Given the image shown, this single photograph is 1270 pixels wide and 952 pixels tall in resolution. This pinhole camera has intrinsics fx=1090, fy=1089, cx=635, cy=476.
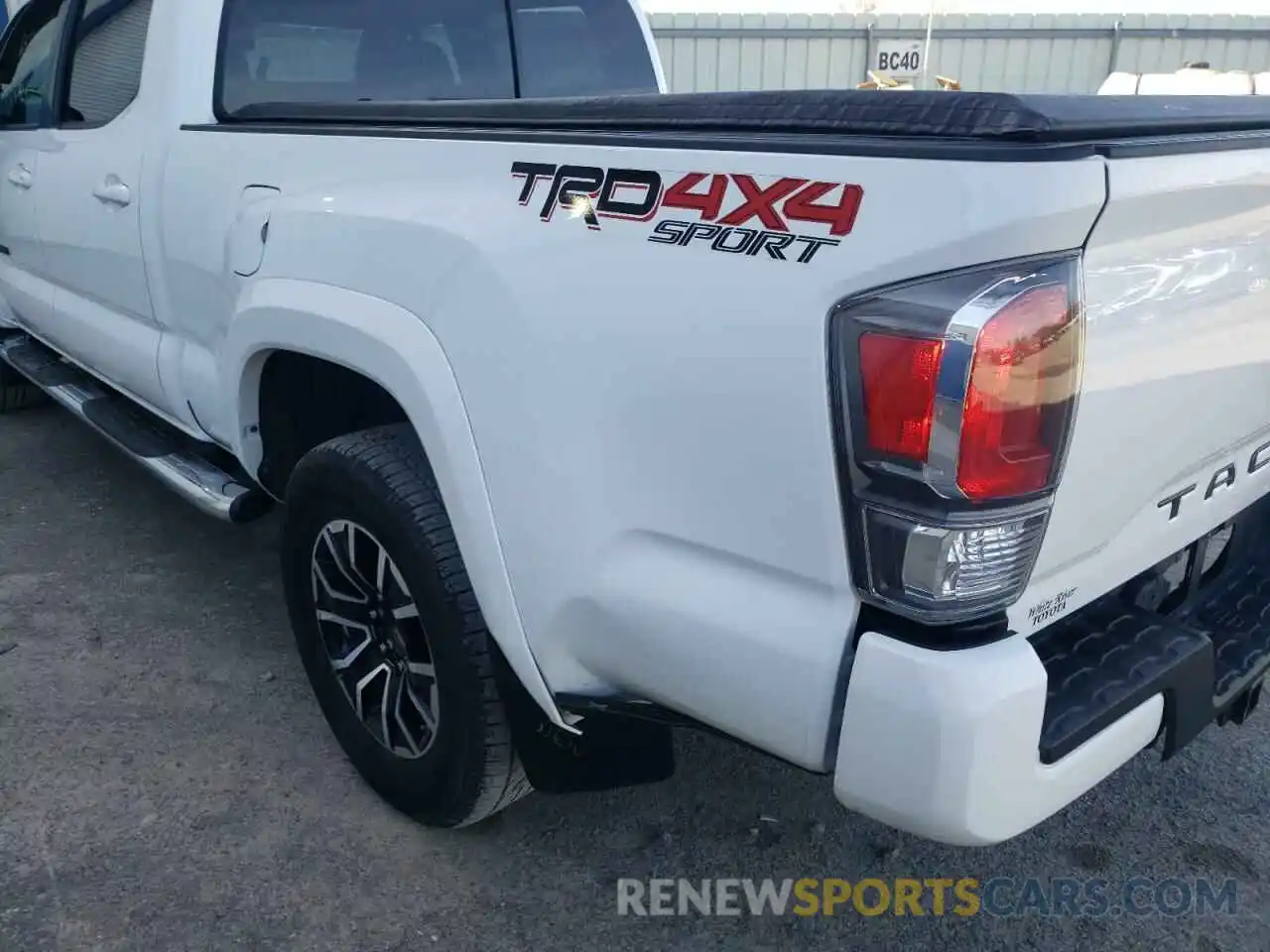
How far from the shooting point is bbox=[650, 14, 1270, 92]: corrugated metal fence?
15.0 metres

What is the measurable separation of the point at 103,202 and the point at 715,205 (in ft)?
8.44

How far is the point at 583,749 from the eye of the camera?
2.02 metres

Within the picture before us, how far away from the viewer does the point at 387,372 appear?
6.56 feet

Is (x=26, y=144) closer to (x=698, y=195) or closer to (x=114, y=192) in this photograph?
(x=114, y=192)

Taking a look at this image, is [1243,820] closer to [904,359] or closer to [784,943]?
[784,943]

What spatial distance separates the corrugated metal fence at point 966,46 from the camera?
15.0 meters

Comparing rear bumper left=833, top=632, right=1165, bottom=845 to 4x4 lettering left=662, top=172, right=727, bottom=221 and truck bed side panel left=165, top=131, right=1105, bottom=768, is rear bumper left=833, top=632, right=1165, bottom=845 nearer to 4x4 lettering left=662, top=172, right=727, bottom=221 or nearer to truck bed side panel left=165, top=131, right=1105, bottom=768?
truck bed side panel left=165, top=131, right=1105, bottom=768

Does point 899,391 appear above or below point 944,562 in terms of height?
above

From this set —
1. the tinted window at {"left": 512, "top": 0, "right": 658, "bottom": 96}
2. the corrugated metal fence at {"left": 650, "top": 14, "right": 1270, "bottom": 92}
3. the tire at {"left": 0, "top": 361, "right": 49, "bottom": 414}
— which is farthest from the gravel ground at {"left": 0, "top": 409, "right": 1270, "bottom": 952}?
the corrugated metal fence at {"left": 650, "top": 14, "right": 1270, "bottom": 92}

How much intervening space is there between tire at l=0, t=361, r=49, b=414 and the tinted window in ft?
11.6

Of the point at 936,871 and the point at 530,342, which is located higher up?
the point at 530,342

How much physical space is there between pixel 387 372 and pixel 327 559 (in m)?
0.61

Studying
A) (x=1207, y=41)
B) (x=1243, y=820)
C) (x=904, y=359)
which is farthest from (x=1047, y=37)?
(x=904, y=359)

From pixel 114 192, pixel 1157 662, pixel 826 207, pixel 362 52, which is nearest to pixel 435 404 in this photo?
pixel 826 207
